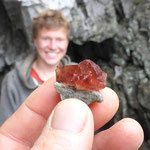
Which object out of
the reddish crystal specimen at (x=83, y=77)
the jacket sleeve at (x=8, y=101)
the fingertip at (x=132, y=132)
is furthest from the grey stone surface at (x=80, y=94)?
the jacket sleeve at (x=8, y=101)

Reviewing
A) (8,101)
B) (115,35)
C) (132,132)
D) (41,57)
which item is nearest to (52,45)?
(41,57)

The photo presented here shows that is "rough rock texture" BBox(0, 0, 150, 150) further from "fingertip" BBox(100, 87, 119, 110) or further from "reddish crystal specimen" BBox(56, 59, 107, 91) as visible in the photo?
"reddish crystal specimen" BBox(56, 59, 107, 91)

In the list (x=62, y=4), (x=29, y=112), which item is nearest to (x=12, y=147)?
(x=29, y=112)

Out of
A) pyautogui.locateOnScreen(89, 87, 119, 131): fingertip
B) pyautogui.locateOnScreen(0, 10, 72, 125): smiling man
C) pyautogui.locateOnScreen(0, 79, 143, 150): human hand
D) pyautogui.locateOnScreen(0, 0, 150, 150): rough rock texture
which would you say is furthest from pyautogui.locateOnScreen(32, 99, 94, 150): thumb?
pyautogui.locateOnScreen(0, 0, 150, 150): rough rock texture

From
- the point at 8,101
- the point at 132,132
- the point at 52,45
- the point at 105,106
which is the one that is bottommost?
the point at 8,101

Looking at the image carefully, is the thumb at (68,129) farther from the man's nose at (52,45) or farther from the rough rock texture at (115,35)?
the rough rock texture at (115,35)

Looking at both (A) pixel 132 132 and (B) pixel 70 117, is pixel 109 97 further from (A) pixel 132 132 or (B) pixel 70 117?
(B) pixel 70 117

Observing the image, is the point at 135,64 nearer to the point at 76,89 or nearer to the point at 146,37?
the point at 146,37
